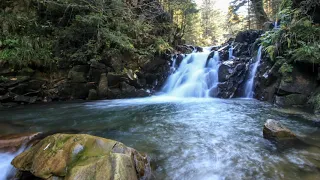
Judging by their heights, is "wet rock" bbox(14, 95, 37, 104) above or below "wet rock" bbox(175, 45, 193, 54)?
below

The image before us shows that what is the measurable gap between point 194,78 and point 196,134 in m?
7.56

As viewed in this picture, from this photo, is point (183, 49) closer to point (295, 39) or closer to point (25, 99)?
point (295, 39)

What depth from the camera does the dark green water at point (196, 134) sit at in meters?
3.45

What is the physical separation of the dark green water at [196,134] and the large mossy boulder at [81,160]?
67 centimetres

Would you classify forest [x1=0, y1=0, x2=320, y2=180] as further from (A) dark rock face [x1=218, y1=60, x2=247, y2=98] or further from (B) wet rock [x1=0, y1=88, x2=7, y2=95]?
(B) wet rock [x1=0, y1=88, x2=7, y2=95]

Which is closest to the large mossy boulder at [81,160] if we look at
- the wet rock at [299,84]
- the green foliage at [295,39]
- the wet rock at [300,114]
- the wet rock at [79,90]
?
the wet rock at [300,114]

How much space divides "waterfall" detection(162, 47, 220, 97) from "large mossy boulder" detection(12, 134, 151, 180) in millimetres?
8801

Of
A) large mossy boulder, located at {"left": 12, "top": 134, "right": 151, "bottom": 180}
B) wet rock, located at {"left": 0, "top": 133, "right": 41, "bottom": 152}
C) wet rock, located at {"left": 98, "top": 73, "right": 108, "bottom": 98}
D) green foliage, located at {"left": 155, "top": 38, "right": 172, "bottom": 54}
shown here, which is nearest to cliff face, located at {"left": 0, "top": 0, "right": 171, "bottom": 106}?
wet rock, located at {"left": 98, "top": 73, "right": 108, "bottom": 98}

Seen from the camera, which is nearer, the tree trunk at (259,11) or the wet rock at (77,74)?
the wet rock at (77,74)

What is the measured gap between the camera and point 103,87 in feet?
36.1

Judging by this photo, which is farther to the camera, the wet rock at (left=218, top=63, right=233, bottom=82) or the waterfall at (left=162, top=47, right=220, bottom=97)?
the waterfall at (left=162, top=47, right=220, bottom=97)

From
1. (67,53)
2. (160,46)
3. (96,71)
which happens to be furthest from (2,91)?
(160,46)

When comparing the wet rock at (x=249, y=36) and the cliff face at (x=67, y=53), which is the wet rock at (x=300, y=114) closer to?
the cliff face at (x=67, y=53)

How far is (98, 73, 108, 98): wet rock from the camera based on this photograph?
35.5ft
